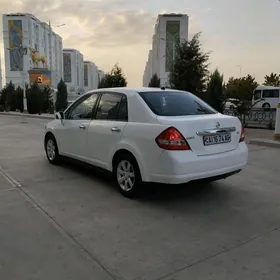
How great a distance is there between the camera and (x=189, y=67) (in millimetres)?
18141

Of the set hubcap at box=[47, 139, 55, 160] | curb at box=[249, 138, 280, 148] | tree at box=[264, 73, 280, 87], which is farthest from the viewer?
tree at box=[264, 73, 280, 87]

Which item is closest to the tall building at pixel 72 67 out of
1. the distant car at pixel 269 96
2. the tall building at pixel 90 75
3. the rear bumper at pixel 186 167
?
the tall building at pixel 90 75

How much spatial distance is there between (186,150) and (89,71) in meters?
133

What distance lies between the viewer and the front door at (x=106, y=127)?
15.2 ft

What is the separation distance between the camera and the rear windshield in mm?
4371

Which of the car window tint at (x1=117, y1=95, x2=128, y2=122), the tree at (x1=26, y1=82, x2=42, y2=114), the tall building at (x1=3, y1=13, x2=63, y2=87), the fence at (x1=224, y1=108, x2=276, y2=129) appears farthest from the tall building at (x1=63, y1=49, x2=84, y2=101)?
the car window tint at (x1=117, y1=95, x2=128, y2=122)

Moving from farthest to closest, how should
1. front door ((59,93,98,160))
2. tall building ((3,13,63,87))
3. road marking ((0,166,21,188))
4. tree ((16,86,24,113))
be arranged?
tall building ((3,13,63,87)) < tree ((16,86,24,113)) < front door ((59,93,98,160)) < road marking ((0,166,21,188))

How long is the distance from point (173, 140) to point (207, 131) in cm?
52

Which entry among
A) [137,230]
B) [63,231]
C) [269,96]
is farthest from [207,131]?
[269,96]

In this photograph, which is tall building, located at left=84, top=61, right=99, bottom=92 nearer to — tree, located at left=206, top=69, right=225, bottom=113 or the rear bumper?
tree, located at left=206, top=69, right=225, bottom=113

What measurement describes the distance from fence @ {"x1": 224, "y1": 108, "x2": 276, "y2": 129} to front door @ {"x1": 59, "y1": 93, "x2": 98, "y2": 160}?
1101 cm

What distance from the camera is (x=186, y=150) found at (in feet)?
12.9

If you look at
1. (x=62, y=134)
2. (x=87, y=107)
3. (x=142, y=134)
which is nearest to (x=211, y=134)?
(x=142, y=134)

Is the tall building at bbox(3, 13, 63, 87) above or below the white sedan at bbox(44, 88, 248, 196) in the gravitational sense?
above
